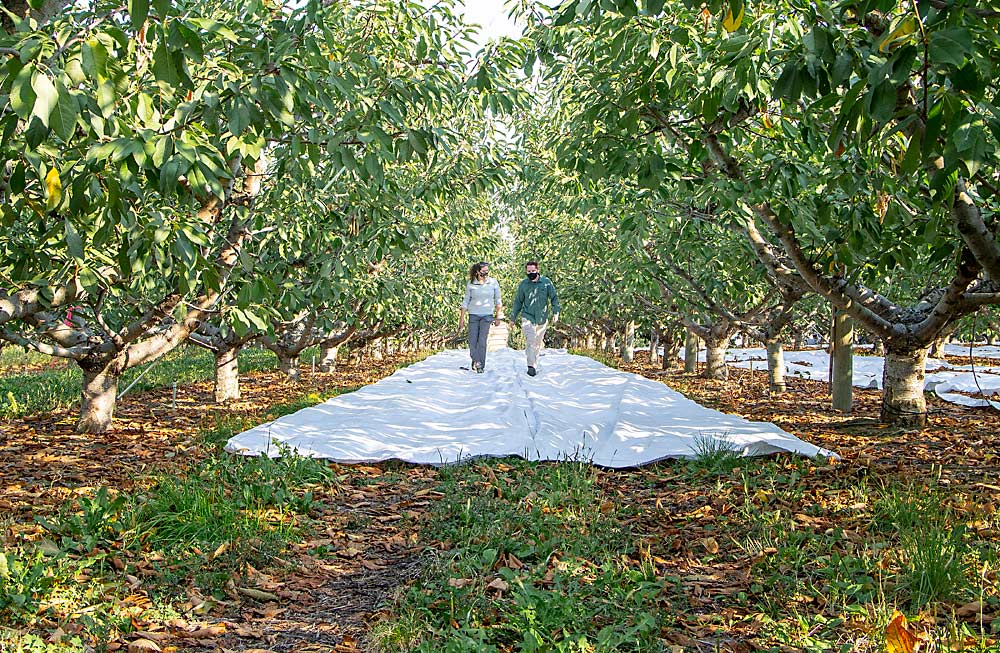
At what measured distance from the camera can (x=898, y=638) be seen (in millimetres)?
2500

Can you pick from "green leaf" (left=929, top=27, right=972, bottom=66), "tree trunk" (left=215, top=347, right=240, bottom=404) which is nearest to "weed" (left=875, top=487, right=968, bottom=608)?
"green leaf" (left=929, top=27, right=972, bottom=66)

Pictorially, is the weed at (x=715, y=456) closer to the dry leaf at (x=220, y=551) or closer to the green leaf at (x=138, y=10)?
the dry leaf at (x=220, y=551)

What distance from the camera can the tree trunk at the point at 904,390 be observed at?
649 cm

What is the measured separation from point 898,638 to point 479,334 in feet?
34.4

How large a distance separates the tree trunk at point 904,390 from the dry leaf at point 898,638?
176 inches

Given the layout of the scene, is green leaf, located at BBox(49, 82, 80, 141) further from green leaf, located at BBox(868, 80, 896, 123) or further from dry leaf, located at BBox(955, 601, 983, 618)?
dry leaf, located at BBox(955, 601, 983, 618)

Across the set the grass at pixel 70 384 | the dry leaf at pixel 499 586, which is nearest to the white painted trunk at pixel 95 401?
the grass at pixel 70 384

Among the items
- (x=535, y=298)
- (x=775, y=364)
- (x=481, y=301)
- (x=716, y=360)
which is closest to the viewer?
(x=775, y=364)

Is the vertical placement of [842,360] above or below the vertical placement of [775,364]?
above

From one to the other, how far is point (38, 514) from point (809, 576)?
4.08 metres

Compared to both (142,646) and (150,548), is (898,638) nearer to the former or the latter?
(142,646)

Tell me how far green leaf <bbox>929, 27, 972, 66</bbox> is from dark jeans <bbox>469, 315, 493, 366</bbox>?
10.4m

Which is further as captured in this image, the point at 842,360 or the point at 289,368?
the point at 289,368

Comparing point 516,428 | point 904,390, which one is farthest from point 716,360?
point 516,428
